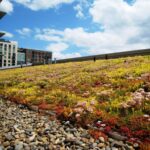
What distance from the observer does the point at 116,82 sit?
2112 centimetres

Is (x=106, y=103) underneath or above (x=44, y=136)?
above

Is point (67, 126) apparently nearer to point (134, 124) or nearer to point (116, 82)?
point (134, 124)

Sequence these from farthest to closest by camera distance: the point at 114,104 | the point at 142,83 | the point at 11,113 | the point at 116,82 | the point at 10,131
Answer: the point at 116,82 < the point at 142,83 < the point at 11,113 < the point at 114,104 < the point at 10,131

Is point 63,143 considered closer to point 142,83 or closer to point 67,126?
point 67,126

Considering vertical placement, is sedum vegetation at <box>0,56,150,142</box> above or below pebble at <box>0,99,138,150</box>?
above

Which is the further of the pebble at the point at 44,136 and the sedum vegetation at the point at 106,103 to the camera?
the sedum vegetation at the point at 106,103

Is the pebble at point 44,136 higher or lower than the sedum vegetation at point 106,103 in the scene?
lower

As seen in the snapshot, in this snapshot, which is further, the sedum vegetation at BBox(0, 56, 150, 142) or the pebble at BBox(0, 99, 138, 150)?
the sedum vegetation at BBox(0, 56, 150, 142)

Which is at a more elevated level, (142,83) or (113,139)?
(142,83)

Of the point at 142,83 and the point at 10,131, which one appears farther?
the point at 142,83

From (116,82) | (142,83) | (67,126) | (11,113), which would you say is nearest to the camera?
(67,126)

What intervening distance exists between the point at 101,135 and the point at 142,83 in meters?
7.71

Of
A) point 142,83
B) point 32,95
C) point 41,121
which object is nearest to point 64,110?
point 41,121

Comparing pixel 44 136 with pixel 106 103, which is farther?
pixel 106 103
